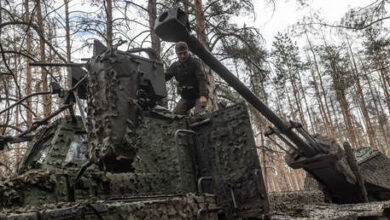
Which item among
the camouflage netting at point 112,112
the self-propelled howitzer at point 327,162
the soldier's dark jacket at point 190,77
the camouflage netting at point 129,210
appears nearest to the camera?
the camouflage netting at point 129,210

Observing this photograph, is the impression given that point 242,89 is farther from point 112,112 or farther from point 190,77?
point 112,112

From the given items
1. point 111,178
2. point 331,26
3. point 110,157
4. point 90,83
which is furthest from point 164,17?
point 331,26

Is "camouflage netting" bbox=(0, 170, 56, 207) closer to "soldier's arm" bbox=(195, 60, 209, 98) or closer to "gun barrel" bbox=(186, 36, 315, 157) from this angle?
"gun barrel" bbox=(186, 36, 315, 157)

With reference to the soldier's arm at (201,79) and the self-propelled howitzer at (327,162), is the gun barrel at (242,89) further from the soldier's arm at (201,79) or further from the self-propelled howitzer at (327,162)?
the soldier's arm at (201,79)

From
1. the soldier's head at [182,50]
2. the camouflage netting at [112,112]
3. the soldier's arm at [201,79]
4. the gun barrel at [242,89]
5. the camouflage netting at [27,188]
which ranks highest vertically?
the soldier's head at [182,50]

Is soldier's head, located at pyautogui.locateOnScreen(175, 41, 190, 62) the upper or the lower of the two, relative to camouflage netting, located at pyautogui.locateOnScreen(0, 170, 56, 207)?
upper

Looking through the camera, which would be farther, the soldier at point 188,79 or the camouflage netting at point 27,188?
the soldier at point 188,79

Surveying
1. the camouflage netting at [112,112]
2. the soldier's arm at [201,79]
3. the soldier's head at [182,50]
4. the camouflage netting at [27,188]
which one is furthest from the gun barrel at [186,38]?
the camouflage netting at [27,188]

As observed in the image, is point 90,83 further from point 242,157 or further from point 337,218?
point 337,218

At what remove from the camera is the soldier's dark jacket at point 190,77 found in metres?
4.39

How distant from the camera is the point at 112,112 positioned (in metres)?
1.99

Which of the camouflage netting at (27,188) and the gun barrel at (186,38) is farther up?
the gun barrel at (186,38)

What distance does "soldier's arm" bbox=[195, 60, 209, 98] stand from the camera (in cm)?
437

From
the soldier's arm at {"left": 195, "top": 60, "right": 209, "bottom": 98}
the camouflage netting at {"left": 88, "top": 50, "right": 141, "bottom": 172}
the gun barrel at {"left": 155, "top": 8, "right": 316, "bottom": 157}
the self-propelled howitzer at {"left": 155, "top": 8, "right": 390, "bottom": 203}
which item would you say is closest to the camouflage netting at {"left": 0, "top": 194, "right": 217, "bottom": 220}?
the camouflage netting at {"left": 88, "top": 50, "right": 141, "bottom": 172}
